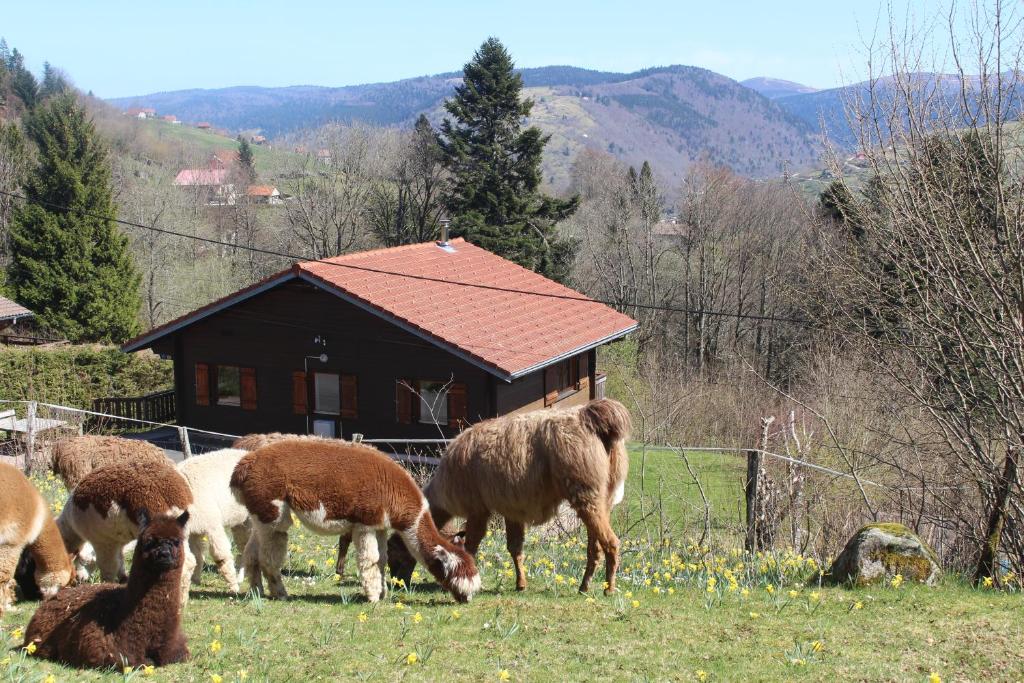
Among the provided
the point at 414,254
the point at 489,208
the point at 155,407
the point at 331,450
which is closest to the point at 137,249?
the point at 489,208

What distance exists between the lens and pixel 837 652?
7.12 metres

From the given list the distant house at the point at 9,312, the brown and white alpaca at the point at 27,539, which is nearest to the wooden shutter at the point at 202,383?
the distant house at the point at 9,312

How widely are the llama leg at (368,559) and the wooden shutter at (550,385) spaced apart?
17.0 metres

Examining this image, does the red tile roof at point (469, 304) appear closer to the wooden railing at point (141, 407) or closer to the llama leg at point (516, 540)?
the wooden railing at point (141, 407)

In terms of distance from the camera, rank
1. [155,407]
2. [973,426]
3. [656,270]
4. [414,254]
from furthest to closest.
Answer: [656,270] < [155,407] < [414,254] < [973,426]

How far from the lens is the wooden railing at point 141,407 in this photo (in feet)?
94.6

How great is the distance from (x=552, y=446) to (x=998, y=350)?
186 inches

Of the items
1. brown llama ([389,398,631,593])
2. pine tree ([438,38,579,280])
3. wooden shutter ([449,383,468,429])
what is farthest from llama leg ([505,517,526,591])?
pine tree ([438,38,579,280])

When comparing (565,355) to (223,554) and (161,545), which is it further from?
(161,545)

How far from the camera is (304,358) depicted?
2550 centimetres

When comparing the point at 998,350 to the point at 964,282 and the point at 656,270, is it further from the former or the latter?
the point at 656,270

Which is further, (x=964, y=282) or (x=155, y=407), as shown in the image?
(x=155, y=407)

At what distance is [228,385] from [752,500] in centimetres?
1865

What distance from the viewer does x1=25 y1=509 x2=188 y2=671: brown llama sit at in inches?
258
